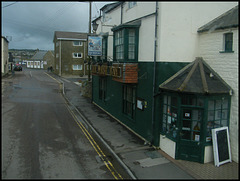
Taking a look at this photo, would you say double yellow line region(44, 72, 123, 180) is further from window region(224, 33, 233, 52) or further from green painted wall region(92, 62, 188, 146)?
window region(224, 33, 233, 52)

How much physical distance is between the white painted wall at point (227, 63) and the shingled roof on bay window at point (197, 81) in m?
0.23

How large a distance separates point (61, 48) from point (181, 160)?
3767cm

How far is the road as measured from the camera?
8039mm

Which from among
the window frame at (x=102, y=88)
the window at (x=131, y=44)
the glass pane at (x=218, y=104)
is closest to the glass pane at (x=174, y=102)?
the glass pane at (x=218, y=104)

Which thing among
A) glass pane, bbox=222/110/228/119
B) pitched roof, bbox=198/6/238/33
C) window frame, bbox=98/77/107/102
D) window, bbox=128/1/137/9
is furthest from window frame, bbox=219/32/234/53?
window frame, bbox=98/77/107/102

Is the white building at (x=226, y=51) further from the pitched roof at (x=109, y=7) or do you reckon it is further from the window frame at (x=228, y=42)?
the pitched roof at (x=109, y=7)

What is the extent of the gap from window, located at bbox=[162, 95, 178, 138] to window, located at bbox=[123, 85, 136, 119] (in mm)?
3096

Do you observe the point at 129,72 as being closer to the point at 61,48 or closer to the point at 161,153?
the point at 161,153

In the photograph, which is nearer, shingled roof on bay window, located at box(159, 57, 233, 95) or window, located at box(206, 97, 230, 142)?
shingled roof on bay window, located at box(159, 57, 233, 95)

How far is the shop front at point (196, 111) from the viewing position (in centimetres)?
916

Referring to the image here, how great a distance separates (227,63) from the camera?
946 cm

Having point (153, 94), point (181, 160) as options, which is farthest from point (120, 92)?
point (181, 160)

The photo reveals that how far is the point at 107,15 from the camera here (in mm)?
17234

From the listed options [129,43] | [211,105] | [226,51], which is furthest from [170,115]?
[129,43]
